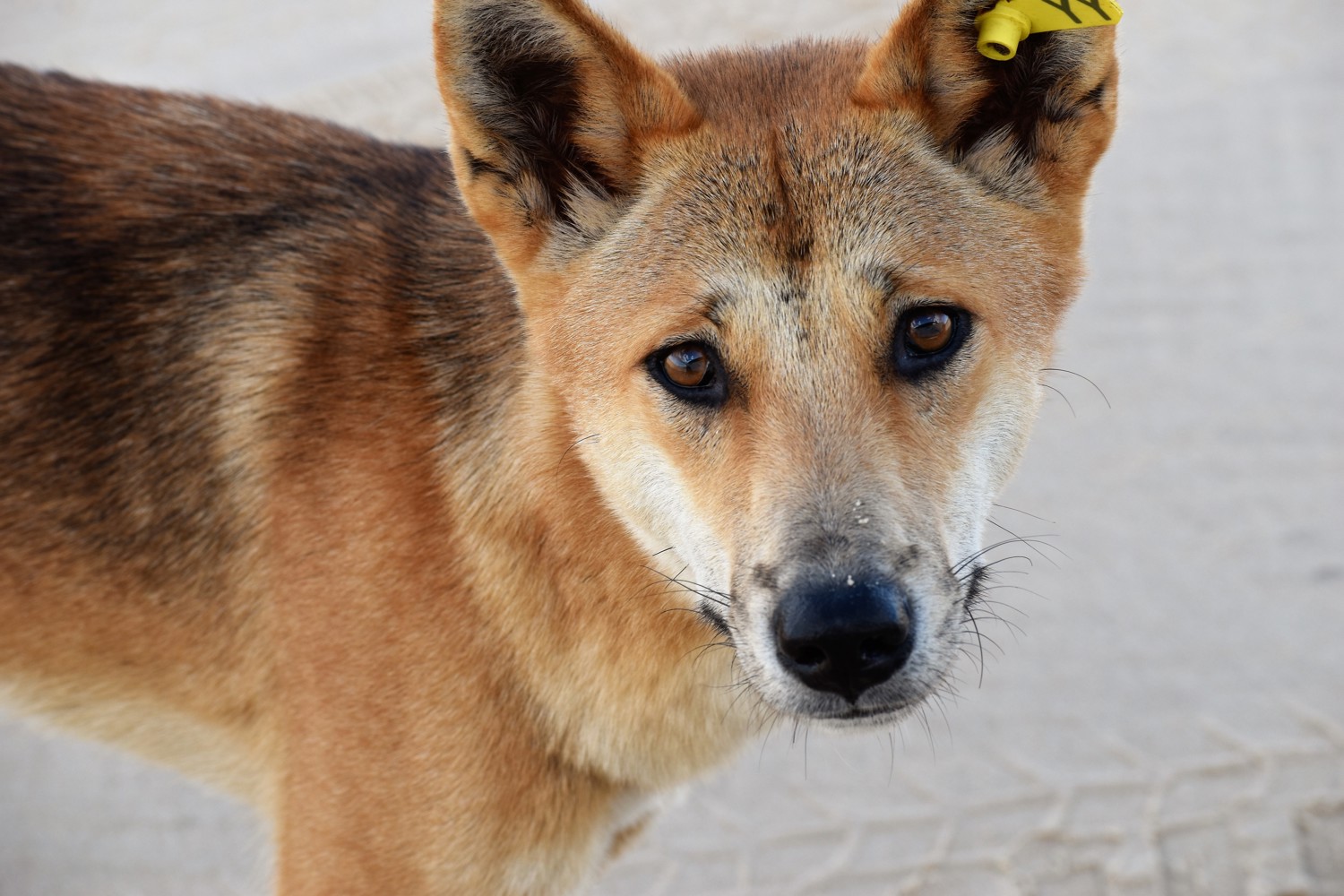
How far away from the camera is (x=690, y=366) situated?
221 centimetres

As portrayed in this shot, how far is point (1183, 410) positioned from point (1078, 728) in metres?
1.59

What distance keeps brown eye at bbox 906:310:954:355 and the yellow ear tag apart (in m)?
0.46

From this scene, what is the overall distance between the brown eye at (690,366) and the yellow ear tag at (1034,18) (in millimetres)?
717

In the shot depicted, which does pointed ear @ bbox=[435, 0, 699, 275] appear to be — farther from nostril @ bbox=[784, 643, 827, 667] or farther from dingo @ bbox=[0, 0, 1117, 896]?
nostril @ bbox=[784, 643, 827, 667]

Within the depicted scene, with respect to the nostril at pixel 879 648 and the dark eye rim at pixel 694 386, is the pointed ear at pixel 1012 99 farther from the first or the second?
the nostril at pixel 879 648

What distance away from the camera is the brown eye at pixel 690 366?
2.21 m

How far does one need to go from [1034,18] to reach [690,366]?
0.84 m

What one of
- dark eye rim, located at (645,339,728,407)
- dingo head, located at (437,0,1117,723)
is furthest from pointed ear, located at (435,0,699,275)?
dark eye rim, located at (645,339,728,407)

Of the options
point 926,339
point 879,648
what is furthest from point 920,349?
point 879,648

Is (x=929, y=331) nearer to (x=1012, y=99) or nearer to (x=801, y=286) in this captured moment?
(x=801, y=286)

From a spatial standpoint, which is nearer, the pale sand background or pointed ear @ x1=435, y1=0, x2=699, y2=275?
pointed ear @ x1=435, y1=0, x2=699, y2=275

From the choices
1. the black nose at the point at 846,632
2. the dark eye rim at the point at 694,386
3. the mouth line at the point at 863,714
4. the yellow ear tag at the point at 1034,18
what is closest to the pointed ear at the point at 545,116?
the dark eye rim at the point at 694,386

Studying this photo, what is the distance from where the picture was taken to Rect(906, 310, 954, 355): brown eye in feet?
7.14

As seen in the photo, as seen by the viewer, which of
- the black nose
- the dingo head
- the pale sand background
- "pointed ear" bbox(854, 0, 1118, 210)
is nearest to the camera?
the black nose
